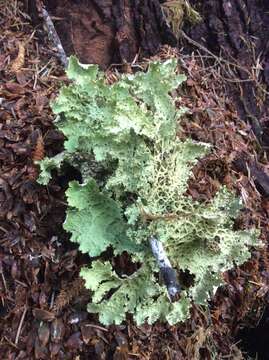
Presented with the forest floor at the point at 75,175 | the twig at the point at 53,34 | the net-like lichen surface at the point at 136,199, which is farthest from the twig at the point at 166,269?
the twig at the point at 53,34

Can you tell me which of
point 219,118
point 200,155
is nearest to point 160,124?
point 200,155

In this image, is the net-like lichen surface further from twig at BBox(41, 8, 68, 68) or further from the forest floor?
twig at BBox(41, 8, 68, 68)

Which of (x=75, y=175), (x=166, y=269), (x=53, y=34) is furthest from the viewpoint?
(x=53, y=34)

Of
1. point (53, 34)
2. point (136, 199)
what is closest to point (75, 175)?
point (136, 199)

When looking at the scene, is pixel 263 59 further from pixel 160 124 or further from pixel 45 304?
pixel 45 304

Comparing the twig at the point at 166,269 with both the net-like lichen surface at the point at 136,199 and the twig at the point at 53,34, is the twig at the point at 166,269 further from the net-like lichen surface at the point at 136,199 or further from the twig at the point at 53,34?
the twig at the point at 53,34

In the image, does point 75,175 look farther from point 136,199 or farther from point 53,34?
point 53,34

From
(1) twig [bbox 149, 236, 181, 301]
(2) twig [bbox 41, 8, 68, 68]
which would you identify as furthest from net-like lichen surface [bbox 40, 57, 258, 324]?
(2) twig [bbox 41, 8, 68, 68]
